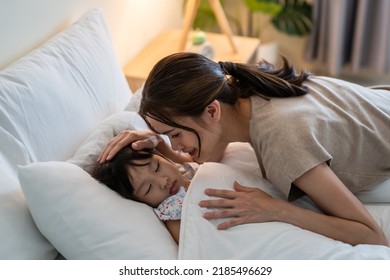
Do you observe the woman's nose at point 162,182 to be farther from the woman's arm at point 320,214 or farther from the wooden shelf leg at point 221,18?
the wooden shelf leg at point 221,18

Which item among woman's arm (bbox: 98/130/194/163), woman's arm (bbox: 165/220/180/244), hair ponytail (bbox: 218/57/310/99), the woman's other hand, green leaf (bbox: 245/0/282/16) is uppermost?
hair ponytail (bbox: 218/57/310/99)

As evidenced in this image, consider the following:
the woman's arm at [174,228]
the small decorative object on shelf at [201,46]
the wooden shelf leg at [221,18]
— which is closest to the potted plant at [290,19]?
the wooden shelf leg at [221,18]

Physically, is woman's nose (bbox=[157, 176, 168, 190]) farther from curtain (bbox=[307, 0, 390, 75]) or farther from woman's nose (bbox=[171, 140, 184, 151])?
curtain (bbox=[307, 0, 390, 75])

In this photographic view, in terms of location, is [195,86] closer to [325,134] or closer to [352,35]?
[325,134]

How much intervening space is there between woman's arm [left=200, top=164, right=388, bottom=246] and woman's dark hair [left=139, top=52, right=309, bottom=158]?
230 millimetres

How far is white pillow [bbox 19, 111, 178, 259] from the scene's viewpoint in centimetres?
111

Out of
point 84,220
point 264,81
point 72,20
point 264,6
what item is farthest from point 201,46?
point 84,220

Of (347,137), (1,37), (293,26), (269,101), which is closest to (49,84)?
(1,37)

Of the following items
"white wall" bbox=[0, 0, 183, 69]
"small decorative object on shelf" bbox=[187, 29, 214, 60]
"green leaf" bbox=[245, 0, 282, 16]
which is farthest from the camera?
"green leaf" bbox=[245, 0, 282, 16]

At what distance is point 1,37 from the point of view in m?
1.39

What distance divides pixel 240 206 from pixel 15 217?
529mm

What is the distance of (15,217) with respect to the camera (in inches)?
43.5

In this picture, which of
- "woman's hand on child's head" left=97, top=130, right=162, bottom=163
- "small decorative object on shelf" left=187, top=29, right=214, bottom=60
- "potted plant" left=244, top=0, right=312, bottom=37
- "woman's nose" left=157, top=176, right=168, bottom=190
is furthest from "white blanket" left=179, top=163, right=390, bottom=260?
"potted plant" left=244, top=0, right=312, bottom=37
